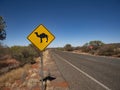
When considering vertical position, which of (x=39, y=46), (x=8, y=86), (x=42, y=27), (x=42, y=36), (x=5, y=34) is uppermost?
(x=5, y=34)

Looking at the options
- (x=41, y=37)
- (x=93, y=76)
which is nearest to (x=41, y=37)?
(x=41, y=37)

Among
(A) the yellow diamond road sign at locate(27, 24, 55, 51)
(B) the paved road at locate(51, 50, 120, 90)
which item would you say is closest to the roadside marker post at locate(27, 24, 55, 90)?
(A) the yellow diamond road sign at locate(27, 24, 55, 51)

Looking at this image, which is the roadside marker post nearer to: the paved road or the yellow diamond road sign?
the yellow diamond road sign

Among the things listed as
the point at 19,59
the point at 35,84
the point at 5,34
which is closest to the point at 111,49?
the point at 19,59

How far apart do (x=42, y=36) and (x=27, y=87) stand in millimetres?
2941

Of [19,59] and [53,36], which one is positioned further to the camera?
[19,59]

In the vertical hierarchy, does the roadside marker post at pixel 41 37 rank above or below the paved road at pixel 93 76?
above

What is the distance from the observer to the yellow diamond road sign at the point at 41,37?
22.6 ft

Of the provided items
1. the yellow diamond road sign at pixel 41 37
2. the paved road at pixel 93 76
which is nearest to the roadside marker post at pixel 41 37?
the yellow diamond road sign at pixel 41 37

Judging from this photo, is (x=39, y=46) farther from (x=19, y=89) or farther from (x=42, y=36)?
(x=19, y=89)

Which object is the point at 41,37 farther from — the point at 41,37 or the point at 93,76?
the point at 93,76

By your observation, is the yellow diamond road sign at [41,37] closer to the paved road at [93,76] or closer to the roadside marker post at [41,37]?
the roadside marker post at [41,37]

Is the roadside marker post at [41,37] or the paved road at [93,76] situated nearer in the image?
the roadside marker post at [41,37]

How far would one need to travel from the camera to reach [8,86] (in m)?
8.95
